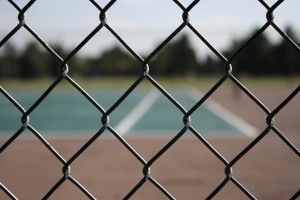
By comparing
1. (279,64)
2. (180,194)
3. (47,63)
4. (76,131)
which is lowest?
(180,194)

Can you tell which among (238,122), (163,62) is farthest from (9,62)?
(238,122)

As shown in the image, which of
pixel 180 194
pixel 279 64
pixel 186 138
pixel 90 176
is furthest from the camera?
pixel 279 64

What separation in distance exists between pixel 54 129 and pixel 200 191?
21.4 ft

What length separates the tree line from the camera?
4467 cm

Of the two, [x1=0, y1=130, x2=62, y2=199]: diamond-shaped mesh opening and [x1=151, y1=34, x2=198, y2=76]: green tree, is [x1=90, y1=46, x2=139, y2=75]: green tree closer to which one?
[x1=151, y1=34, x2=198, y2=76]: green tree

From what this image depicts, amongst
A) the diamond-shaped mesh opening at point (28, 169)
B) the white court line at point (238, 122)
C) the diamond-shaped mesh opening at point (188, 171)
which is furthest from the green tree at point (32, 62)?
the diamond-shaped mesh opening at point (188, 171)

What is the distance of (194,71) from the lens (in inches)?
2234

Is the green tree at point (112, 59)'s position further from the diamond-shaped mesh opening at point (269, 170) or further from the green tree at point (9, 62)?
the diamond-shaped mesh opening at point (269, 170)

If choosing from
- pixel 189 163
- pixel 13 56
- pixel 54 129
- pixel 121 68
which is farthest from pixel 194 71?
pixel 189 163

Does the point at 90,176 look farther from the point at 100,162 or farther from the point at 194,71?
the point at 194,71

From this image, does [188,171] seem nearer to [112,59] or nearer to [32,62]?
[32,62]

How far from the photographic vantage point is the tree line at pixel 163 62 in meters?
44.7

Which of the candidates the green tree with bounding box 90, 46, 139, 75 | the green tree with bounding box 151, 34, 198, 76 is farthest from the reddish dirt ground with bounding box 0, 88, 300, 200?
the green tree with bounding box 151, 34, 198, 76

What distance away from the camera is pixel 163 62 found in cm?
A: 5669
